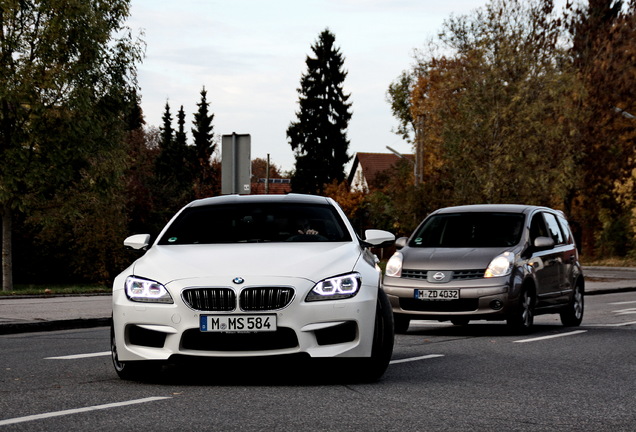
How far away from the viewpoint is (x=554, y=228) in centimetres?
1634

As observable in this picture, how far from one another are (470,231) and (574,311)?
2.37 meters

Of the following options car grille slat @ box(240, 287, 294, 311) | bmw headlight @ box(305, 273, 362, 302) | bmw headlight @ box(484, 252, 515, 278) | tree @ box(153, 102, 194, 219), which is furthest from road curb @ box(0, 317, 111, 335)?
tree @ box(153, 102, 194, 219)

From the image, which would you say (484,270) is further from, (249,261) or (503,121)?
(503,121)

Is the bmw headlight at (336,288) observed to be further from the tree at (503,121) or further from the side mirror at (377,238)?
the tree at (503,121)

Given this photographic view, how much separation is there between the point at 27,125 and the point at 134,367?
25.1 m

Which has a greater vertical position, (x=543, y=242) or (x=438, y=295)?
(x=543, y=242)

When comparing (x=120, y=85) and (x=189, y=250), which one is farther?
(x=120, y=85)

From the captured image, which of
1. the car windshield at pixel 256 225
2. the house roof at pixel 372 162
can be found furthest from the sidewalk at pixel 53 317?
the house roof at pixel 372 162

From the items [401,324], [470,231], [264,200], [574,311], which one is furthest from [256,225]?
[574,311]

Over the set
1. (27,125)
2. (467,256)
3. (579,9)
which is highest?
(579,9)

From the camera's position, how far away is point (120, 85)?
34.3 metres

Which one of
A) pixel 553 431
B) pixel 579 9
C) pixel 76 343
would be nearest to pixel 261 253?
pixel 553 431

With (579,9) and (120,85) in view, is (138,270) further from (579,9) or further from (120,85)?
(579,9)

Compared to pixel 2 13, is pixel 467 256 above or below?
below
